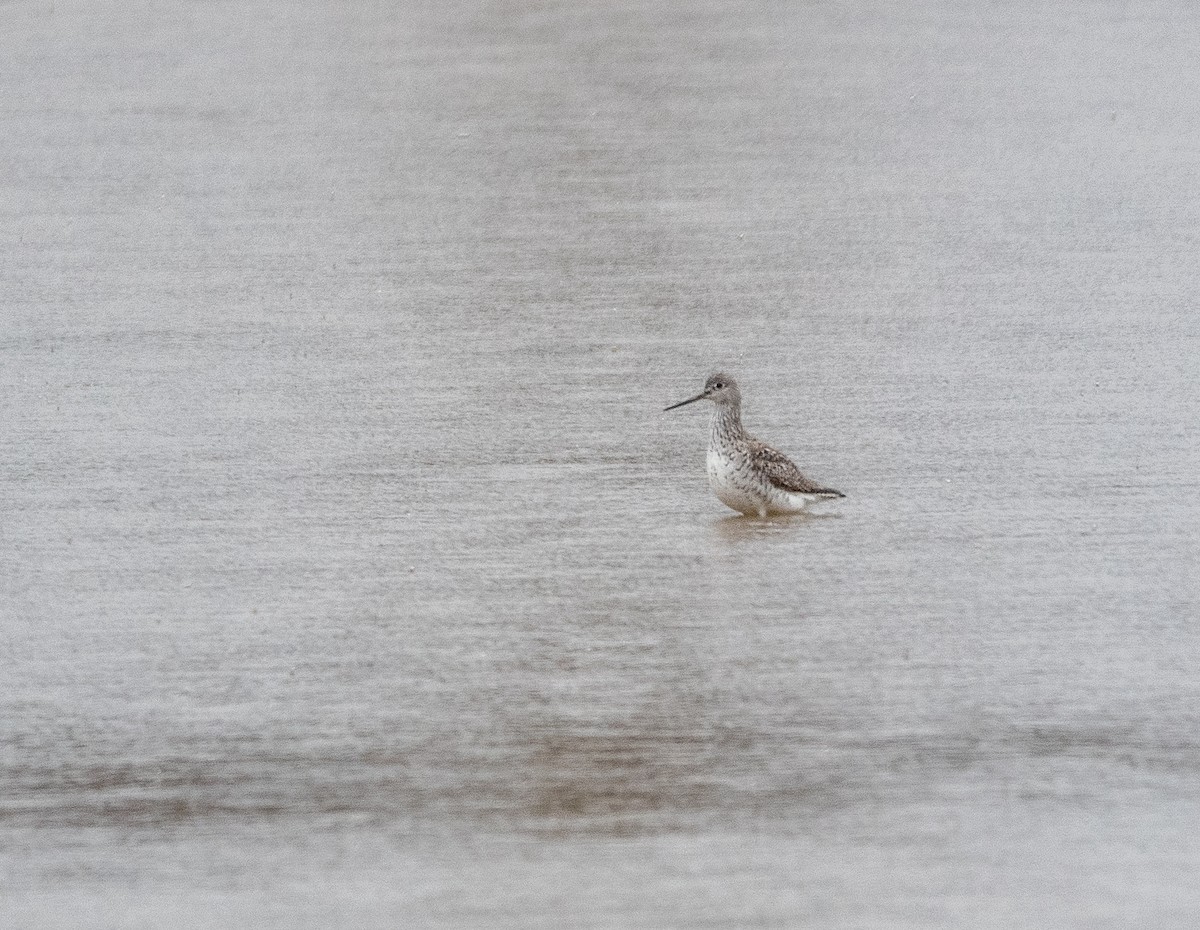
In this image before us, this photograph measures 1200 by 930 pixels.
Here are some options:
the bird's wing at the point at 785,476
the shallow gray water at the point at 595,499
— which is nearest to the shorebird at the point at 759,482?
the bird's wing at the point at 785,476

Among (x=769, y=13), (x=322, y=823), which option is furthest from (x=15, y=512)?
(x=769, y=13)

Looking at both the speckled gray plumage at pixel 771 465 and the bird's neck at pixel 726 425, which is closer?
the speckled gray plumage at pixel 771 465

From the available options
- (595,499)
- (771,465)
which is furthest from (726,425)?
(595,499)

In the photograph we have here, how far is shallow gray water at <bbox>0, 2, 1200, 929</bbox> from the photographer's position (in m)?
5.81

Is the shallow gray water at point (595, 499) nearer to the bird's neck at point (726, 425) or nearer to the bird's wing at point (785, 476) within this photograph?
the bird's wing at point (785, 476)

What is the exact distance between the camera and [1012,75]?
57.8ft

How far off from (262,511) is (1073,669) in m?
3.22

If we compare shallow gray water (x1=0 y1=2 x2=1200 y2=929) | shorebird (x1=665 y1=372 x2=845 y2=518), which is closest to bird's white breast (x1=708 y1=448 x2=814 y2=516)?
shorebird (x1=665 y1=372 x2=845 y2=518)

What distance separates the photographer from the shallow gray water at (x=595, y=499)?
19.1 feet

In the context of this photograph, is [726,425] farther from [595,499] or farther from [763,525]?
[595,499]

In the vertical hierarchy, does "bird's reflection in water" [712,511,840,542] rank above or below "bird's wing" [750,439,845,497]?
below

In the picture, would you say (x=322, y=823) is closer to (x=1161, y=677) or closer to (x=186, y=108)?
(x=1161, y=677)

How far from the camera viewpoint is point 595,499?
8922mm

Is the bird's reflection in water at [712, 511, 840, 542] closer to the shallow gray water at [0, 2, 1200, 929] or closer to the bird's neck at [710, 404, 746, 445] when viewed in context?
the shallow gray water at [0, 2, 1200, 929]
